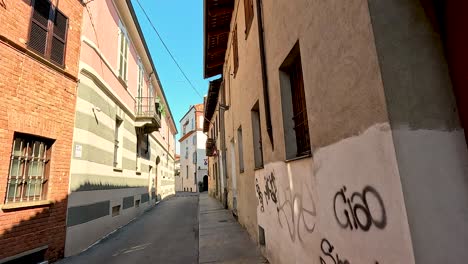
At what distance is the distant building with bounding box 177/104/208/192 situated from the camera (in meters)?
34.5

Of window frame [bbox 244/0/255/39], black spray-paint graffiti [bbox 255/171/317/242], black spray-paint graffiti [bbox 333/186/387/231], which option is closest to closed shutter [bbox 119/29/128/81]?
window frame [bbox 244/0/255/39]

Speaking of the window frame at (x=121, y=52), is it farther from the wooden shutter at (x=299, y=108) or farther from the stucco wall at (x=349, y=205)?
the stucco wall at (x=349, y=205)

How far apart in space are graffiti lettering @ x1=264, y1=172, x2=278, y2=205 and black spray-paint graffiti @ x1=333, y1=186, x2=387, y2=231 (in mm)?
2132

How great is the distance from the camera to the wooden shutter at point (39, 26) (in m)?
5.97

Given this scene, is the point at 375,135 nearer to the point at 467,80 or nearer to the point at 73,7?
the point at 467,80

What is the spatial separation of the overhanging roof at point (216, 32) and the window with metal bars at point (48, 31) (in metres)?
3.93

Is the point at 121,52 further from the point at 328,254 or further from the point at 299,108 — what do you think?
the point at 328,254

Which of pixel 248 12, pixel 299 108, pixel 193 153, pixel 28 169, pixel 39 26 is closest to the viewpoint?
pixel 299 108

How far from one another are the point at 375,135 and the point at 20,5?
7.38 metres

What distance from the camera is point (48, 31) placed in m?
6.36

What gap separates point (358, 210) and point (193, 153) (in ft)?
116

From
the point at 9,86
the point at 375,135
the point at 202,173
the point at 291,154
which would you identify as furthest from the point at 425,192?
the point at 202,173

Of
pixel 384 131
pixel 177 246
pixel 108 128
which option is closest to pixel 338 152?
pixel 384 131

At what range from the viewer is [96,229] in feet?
25.0
